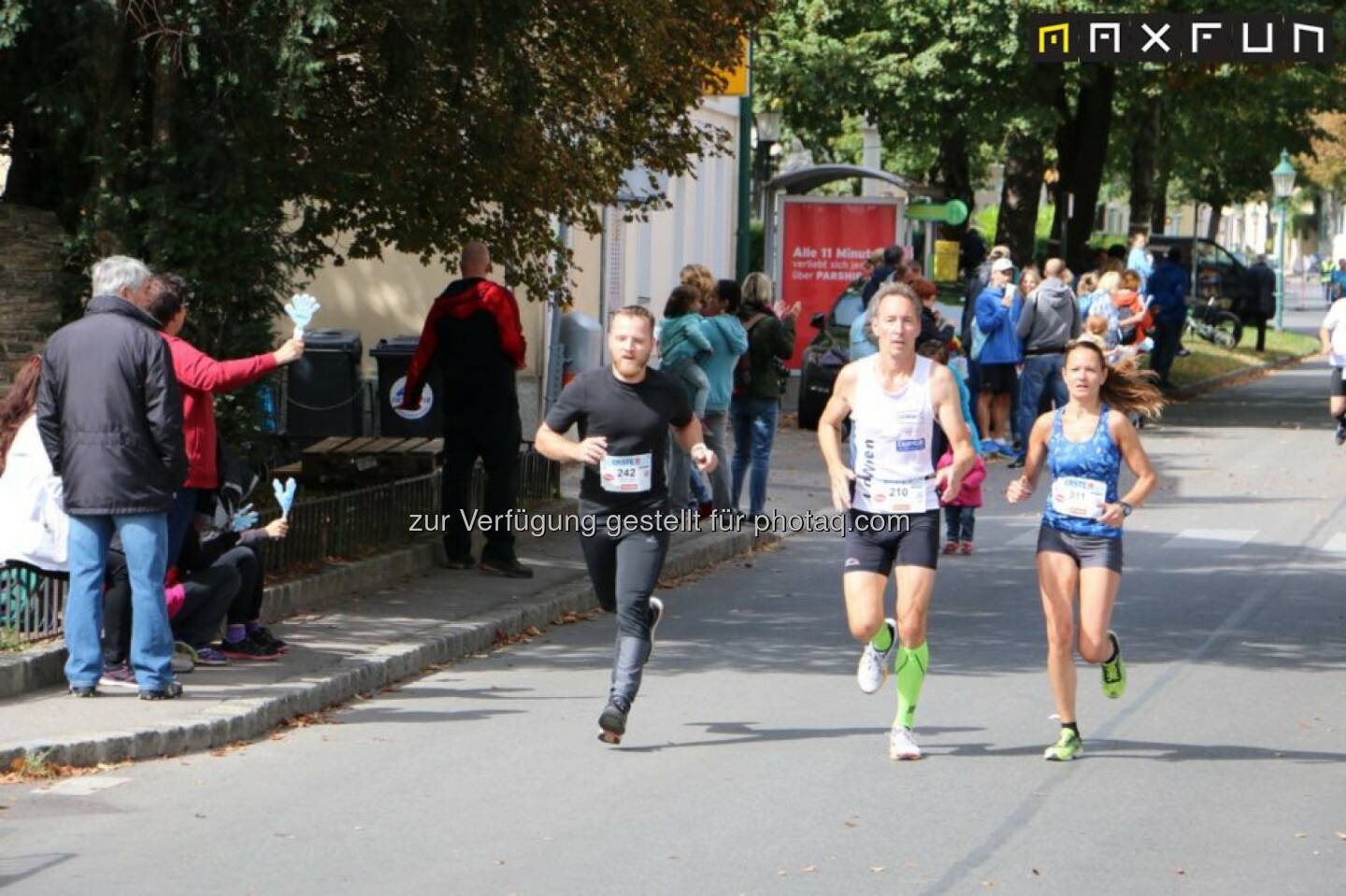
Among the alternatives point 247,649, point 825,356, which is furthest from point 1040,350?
point 247,649

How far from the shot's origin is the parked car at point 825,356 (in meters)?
26.2

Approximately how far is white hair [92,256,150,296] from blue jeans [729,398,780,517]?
7.68 m

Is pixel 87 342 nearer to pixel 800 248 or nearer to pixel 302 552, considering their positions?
pixel 302 552

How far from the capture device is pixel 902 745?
8977 mm

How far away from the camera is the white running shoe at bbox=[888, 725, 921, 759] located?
8969 mm

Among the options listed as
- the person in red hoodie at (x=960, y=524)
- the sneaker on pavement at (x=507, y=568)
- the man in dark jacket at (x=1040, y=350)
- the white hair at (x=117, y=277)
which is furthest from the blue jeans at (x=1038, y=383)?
the white hair at (x=117, y=277)

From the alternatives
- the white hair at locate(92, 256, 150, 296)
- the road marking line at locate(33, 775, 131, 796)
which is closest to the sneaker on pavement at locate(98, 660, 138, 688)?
the road marking line at locate(33, 775, 131, 796)

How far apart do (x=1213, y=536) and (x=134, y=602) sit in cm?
1021

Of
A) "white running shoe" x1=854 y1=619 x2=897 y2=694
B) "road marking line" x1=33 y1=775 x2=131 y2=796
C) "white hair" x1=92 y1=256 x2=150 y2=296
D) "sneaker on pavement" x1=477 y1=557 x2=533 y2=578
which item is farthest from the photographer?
"sneaker on pavement" x1=477 y1=557 x2=533 y2=578

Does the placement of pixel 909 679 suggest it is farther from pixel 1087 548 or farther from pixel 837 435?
pixel 837 435

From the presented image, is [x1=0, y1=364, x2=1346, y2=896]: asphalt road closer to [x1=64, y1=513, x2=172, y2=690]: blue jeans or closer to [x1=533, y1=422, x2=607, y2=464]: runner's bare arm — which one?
[x1=64, y1=513, x2=172, y2=690]: blue jeans

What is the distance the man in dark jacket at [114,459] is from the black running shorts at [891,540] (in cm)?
274

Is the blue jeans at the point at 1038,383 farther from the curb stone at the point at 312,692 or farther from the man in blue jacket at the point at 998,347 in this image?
the curb stone at the point at 312,692

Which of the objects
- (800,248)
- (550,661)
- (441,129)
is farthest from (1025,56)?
(550,661)
